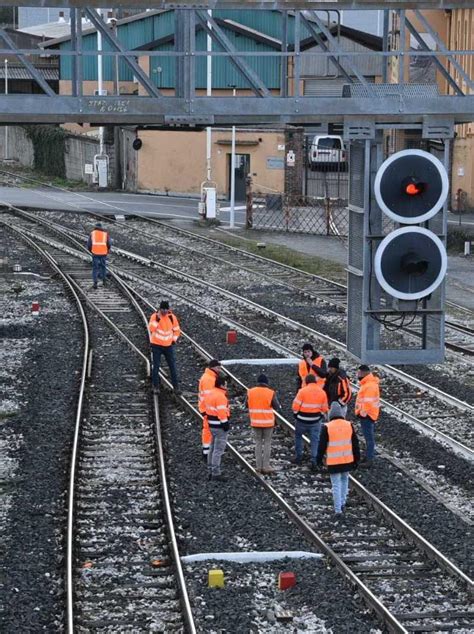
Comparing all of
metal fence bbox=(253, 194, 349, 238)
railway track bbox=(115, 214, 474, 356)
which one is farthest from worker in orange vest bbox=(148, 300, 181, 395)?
metal fence bbox=(253, 194, 349, 238)

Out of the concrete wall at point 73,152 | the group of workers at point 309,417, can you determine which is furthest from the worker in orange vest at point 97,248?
A: the concrete wall at point 73,152

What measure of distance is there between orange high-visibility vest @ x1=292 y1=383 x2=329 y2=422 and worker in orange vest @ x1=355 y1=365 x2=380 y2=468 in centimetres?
47

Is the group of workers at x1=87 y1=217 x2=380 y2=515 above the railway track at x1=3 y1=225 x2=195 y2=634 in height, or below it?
above

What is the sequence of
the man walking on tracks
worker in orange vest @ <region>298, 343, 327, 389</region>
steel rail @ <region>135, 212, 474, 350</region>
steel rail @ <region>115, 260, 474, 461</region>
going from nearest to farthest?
the man walking on tracks < worker in orange vest @ <region>298, 343, 327, 389</region> < steel rail @ <region>115, 260, 474, 461</region> < steel rail @ <region>135, 212, 474, 350</region>

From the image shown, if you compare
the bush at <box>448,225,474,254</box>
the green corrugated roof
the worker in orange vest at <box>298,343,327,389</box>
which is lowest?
the worker in orange vest at <box>298,343,327,389</box>

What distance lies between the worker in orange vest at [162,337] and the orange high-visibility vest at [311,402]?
13.7 feet

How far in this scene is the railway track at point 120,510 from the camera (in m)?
10.8

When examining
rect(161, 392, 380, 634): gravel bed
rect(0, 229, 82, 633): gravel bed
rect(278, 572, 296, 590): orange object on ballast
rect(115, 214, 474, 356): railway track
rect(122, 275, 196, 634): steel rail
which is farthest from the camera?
rect(115, 214, 474, 356): railway track

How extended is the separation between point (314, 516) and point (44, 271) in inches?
790

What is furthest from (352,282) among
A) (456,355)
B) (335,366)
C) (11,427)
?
(456,355)

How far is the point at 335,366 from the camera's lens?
51.3 feet

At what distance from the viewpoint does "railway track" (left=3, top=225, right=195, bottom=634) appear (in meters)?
10.8

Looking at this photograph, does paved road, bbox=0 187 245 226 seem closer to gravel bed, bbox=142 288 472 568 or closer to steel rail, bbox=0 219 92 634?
steel rail, bbox=0 219 92 634

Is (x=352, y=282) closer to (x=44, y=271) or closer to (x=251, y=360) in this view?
(x=251, y=360)
